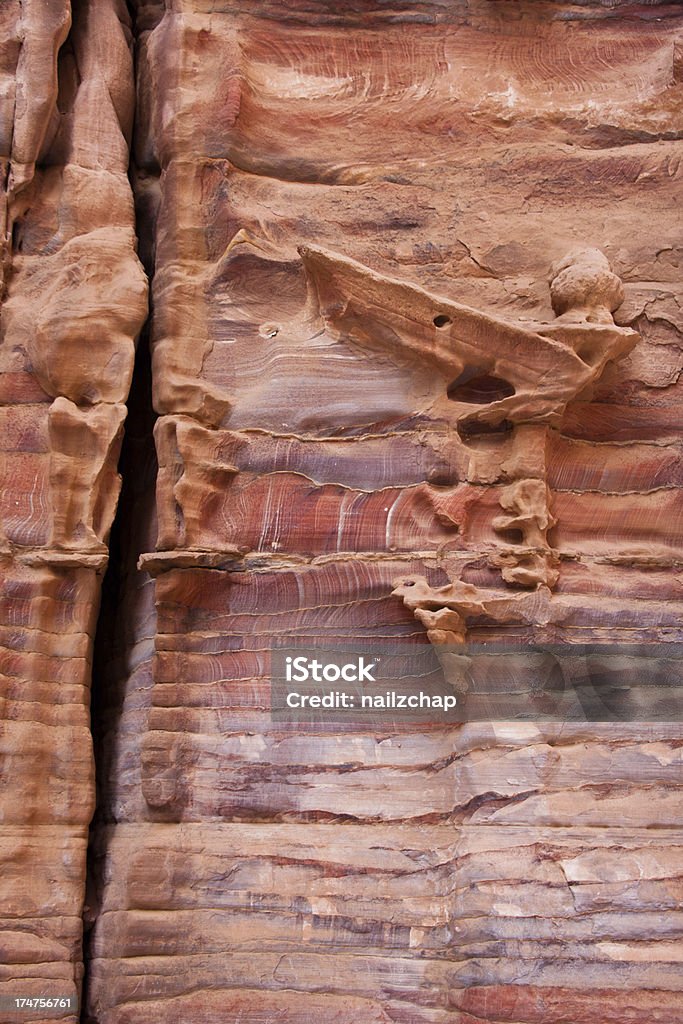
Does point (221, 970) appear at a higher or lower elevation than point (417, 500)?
lower

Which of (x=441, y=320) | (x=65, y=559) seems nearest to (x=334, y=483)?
(x=441, y=320)

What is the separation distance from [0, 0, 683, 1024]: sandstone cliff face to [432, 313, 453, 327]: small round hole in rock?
0.11 feet

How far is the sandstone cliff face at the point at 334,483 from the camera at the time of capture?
5.41m

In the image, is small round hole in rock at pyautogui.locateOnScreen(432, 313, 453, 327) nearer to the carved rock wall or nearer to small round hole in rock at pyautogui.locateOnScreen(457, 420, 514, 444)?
small round hole in rock at pyautogui.locateOnScreen(457, 420, 514, 444)

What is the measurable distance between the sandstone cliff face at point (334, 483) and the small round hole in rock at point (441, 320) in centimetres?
3

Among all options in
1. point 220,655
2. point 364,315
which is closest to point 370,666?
point 220,655

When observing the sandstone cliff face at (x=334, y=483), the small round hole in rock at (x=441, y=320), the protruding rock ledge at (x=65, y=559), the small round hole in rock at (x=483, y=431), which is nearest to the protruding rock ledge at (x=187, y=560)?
the sandstone cliff face at (x=334, y=483)

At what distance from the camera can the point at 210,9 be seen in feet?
22.6

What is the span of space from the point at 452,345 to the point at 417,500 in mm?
822

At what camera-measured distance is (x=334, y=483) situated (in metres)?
6.07

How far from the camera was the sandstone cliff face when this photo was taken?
541 cm

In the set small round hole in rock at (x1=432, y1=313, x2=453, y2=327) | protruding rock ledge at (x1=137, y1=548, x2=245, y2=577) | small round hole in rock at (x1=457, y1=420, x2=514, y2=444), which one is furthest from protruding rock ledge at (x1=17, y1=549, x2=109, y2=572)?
small round hole in rock at (x1=432, y1=313, x2=453, y2=327)

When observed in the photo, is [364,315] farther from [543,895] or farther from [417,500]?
[543,895]

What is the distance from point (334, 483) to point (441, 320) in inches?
39.7
